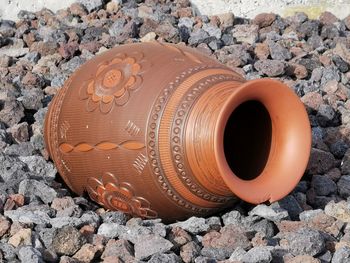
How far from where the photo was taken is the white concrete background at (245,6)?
543cm

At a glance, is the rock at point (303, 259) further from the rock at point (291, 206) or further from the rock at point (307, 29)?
the rock at point (307, 29)

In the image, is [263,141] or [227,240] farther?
[263,141]

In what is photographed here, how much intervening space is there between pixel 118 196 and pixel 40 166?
1.90 feet

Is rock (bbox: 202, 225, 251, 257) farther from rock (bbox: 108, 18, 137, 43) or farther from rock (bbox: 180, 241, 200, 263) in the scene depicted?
rock (bbox: 108, 18, 137, 43)

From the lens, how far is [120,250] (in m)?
3.14

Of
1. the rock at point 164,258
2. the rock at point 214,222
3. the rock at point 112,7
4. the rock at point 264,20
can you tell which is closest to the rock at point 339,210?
the rock at point 214,222

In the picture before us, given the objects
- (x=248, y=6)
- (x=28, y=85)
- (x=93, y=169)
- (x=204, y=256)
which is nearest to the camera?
(x=204, y=256)

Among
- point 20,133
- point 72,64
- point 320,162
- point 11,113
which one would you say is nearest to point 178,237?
point 320,162

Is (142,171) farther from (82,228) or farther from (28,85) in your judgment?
(28,85)

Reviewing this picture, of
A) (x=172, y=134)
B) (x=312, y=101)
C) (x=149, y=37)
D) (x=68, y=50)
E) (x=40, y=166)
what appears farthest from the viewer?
(x=149, y=37)

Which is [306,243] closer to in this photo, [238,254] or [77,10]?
[238,254]

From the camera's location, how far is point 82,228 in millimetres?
3311

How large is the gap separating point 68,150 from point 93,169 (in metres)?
0.14

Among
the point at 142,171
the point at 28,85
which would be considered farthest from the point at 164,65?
the point at 28,85
